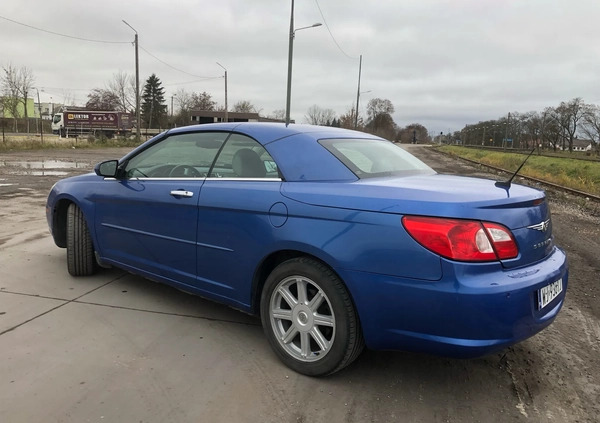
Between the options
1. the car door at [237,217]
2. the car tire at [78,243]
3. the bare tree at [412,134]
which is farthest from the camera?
the bare tree at [412,134]

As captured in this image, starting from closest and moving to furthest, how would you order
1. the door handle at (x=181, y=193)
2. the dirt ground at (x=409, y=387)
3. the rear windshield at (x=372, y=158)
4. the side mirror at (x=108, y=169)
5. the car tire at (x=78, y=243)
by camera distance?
1. the dirt ground at (x=409, y=387)
2. the rear windshield at (x=372, y=158)
3. the door handle at (x=181, y=193)
4. the side mirror at (x=108, y=169)
5. the car tire at (x=78, y=243)

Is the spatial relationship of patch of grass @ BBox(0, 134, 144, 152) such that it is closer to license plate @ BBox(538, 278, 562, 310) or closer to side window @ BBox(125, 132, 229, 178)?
side window @ BBox(125, 132, 229, 178)

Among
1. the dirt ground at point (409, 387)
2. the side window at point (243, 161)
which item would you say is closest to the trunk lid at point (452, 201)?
the side window at point (243, 161)

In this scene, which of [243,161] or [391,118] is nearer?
[243,161]

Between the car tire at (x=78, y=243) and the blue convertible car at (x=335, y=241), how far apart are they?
1.77 ft

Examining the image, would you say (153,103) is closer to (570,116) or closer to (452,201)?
(570,116)

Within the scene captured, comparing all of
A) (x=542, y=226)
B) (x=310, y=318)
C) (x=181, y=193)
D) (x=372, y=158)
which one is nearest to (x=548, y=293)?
(x=542, y=226)

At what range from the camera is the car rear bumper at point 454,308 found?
2227mm

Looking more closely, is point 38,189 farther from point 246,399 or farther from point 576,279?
point 576,279

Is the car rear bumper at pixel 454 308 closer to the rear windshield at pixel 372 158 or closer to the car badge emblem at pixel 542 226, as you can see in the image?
the car badge emblem at pixel 542 226

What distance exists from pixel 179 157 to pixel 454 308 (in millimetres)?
2540

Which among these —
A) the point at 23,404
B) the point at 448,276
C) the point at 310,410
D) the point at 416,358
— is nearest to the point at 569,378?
the point at 416,358

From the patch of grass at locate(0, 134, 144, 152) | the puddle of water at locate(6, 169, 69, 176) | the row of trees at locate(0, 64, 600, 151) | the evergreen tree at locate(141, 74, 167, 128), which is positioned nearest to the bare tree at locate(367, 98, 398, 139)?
the row of trees at locate(0, 64, 600, 151)

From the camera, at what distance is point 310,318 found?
2748 mm
